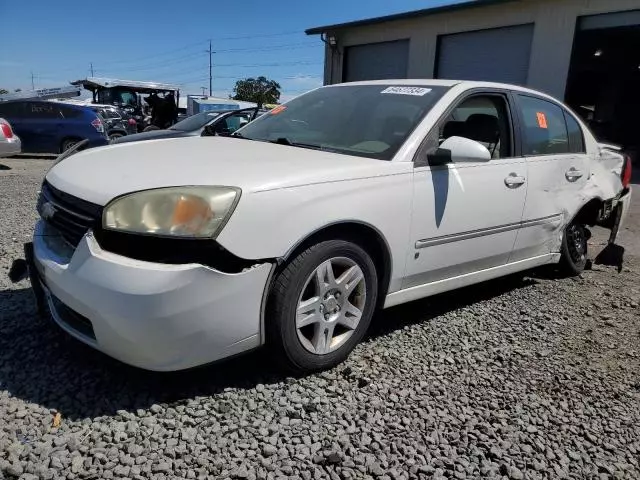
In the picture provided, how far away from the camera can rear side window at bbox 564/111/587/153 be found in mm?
4231

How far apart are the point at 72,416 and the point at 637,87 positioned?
20.7 m

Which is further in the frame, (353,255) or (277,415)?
(353,255)

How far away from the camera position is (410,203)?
111 inches

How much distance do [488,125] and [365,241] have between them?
153 centimetres

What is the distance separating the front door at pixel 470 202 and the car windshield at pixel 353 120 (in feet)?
0.65

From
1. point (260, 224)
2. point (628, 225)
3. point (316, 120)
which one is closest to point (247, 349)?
point (260, 224)

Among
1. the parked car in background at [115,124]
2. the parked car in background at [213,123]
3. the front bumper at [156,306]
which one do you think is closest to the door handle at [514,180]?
the front bumper at [156,306]

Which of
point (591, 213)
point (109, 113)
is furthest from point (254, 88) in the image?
point (591, 213)

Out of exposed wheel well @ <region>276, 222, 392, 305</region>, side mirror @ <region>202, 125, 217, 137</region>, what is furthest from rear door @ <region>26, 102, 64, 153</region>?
exposed wheel well @ <region>276, 222, 392, 305</region>

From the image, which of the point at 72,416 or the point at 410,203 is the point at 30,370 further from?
the point at 410,203

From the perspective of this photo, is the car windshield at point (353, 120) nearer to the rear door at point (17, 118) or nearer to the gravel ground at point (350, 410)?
the gravel ground at point (350, 410)

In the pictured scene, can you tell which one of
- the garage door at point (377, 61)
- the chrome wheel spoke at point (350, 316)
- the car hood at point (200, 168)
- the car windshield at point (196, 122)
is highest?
the garage door at point (377, 61)

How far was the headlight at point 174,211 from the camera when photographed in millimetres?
2145

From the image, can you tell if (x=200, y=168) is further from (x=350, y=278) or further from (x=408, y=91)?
(x=408, y=91)
